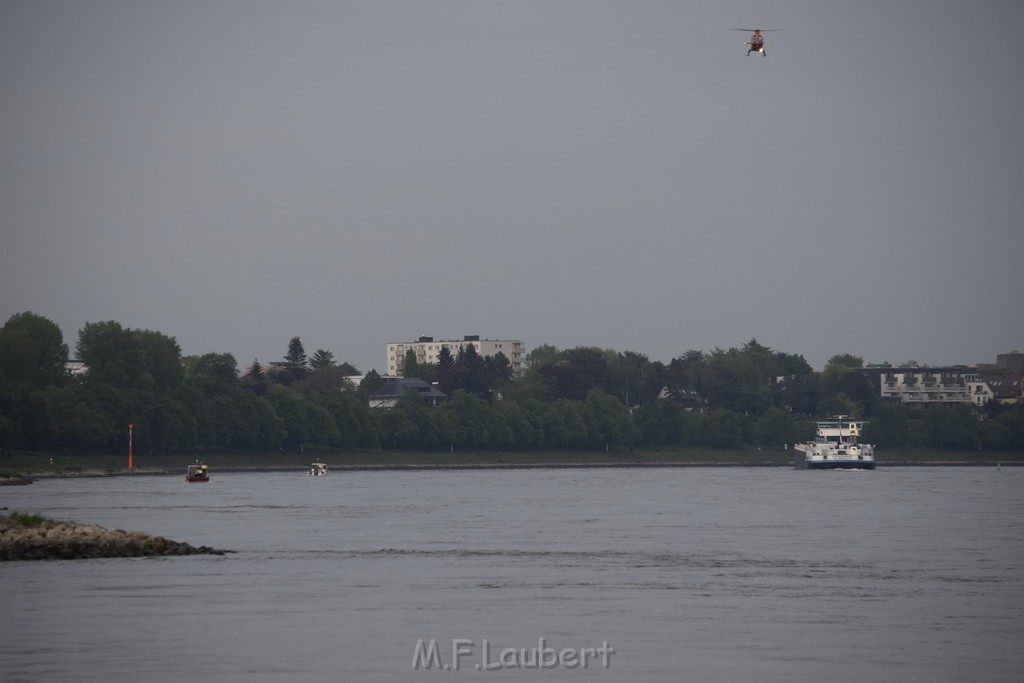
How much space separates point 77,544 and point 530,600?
20.1 metres

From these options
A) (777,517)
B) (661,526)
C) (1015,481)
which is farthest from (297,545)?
(1015,481)

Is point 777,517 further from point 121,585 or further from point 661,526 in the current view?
point 121,585

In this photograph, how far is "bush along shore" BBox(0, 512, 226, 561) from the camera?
57031 millimetres

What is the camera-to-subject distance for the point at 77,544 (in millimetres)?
57531

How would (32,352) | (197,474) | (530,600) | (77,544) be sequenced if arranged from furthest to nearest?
(32,352) → (197,474) → (77,544) → (530,600)

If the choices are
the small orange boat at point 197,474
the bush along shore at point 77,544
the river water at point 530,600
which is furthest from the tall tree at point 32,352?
the bush along shore at point 77,544

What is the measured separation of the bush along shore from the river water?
5.53ft

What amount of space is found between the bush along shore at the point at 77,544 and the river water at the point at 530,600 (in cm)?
169

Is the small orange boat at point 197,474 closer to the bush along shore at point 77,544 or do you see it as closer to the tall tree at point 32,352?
the tall tree at point 32,352

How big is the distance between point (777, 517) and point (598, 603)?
148 ft

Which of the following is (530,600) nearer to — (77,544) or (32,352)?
(77,544)

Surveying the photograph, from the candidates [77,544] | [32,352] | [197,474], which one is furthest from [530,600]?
[32,352]

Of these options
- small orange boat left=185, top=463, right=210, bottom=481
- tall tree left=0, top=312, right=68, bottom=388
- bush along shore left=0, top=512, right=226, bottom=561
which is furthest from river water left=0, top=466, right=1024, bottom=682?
tall tree left=0, top=312, right=68, bottom=388

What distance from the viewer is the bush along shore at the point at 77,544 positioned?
57031 mm
